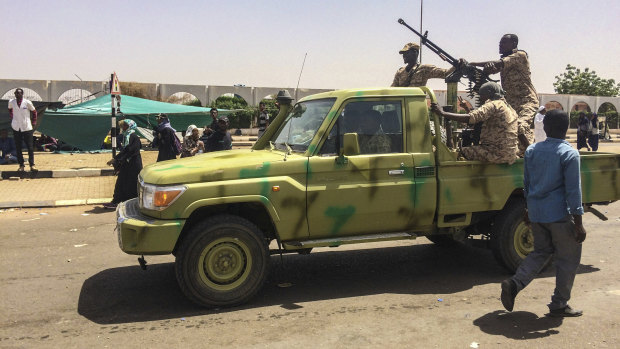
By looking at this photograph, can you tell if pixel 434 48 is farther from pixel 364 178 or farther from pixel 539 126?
pixel 539 126

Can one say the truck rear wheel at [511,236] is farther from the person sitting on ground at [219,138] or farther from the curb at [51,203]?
the curb at [51,203]

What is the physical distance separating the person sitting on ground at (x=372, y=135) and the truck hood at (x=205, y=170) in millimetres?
723

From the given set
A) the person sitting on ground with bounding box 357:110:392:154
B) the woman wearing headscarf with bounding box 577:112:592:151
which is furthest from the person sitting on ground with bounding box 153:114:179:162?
the woman wearing headscarf with bounding box 577:112:592:151

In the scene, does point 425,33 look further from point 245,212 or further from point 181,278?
point 181,278

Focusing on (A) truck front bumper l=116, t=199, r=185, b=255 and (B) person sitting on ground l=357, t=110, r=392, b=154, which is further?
(B) person sitting on ground l=357, t=110, r=392, b=154

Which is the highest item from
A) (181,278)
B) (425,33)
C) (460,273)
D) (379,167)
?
(425,33)

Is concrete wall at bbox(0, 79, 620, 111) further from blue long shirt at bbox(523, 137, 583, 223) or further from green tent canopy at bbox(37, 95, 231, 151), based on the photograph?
blue long shirt at bbox(523, 137, 583, 223)

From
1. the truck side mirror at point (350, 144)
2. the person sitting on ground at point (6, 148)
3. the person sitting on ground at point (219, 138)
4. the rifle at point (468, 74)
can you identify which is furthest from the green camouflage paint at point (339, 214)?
the person sitting on ground at point (6, 148)

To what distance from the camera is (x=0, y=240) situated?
25.4 ft

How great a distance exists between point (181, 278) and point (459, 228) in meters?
2.81

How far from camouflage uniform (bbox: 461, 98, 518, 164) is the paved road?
4.19 ft

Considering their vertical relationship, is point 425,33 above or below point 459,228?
above

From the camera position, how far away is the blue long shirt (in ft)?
14.3

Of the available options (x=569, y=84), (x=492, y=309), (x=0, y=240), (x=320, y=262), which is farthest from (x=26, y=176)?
(x=569, y=84)
